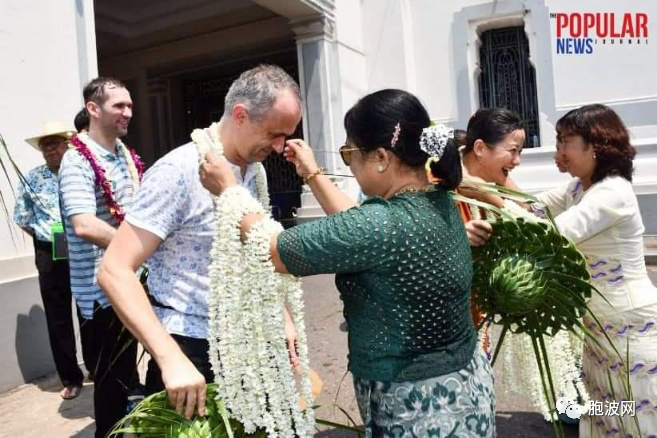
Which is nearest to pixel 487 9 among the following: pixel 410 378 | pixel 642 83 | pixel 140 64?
pixel 642 83

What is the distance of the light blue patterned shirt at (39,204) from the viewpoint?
3.42 metres

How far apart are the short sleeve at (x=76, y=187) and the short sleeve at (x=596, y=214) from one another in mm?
1936

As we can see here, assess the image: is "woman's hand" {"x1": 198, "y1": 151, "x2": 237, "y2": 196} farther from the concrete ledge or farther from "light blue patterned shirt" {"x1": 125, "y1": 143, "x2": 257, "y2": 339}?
the concrete ledge

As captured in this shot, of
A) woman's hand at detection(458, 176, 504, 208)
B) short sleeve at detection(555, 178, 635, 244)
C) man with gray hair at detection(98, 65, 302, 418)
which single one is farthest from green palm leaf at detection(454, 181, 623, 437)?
man with gray hair at detection(98, 65, 302, 418)

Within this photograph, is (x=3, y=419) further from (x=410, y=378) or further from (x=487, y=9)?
(x=487, y=9)

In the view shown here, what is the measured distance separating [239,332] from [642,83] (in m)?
7.77

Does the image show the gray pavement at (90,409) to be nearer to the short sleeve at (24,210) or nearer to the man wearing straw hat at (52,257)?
the man wearing straw hat at (52,257)

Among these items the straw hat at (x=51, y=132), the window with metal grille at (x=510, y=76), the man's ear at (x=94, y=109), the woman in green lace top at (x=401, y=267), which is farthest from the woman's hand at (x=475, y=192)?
the window with metal grille at (x=510, y=76)

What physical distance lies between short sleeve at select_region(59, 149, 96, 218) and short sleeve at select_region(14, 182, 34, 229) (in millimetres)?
1363

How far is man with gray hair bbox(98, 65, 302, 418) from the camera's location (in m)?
1.41

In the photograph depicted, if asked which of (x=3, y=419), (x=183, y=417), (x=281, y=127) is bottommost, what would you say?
(x=3, y=419)

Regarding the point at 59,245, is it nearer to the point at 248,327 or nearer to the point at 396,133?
the point at 248,327

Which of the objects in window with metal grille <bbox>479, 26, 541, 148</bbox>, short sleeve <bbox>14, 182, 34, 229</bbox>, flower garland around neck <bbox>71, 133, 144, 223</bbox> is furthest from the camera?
window with metal grille <bbox>479, 26, 541, 148</bbox>

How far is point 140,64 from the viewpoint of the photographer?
31.5 ft
